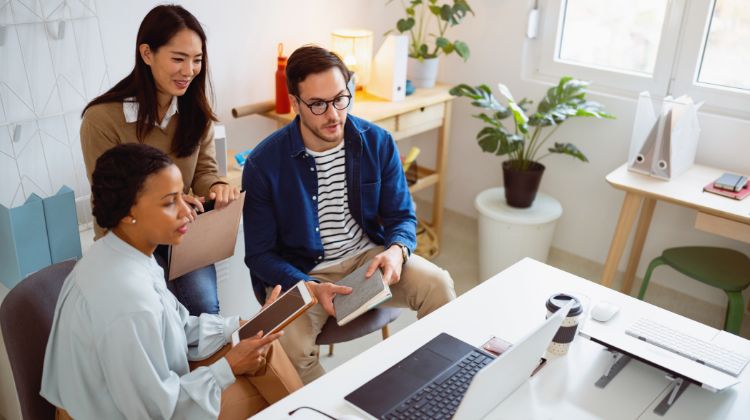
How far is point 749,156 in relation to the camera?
8.92 ft

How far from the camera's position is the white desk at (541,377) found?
1.35m

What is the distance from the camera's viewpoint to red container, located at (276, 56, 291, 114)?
2.80 meters

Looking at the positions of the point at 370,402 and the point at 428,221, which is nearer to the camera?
the point at 370,402

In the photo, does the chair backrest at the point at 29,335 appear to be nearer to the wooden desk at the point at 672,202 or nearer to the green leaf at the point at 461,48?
the wooden desk at the point at 672,202

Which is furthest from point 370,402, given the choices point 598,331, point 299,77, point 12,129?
point 12,129

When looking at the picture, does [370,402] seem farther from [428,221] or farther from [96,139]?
[428,221]

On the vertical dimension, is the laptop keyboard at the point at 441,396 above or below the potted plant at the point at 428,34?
below

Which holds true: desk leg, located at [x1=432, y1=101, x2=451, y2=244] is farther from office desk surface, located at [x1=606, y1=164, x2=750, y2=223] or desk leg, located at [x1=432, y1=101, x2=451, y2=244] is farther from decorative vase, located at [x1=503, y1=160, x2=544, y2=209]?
office desk surface, located at [x1=606, y1=164, x2=750, y2=223]

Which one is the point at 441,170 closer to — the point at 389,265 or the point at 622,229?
the point at 622,229

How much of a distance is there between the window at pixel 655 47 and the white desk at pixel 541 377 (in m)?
1.49

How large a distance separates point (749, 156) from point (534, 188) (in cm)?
86

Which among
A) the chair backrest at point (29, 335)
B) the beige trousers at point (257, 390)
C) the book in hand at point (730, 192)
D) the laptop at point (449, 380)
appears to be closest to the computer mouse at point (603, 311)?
the laptop at point (449, 380)

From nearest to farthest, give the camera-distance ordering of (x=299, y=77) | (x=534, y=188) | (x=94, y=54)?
1. (x=299, y=77)
2. (x=94, y=54)
3. (x=534, y=188)

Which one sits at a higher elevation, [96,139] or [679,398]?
[96,139]
